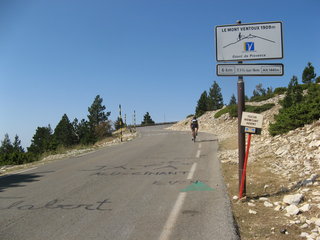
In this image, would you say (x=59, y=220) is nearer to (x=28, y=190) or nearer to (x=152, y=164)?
(x=28, y=190)

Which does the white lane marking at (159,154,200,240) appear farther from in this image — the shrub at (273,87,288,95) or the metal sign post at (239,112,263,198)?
the shrub at (273,87,288,95)

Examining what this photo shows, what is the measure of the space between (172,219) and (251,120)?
8.18ft

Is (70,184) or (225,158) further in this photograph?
(225,158)

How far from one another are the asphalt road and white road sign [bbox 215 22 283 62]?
2961mm

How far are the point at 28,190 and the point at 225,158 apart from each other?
6.90 meters

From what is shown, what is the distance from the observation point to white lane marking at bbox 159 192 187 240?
437 centimetres

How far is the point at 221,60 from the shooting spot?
243 inches

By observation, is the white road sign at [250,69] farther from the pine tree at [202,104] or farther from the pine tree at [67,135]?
the pine tree at [67,135]

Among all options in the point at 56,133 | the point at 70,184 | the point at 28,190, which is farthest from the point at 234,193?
the point at 56,133

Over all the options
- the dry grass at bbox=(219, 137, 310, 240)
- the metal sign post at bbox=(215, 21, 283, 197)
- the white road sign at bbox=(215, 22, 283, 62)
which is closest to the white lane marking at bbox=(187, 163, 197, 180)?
the dry grass at bbox=(219, 137, 310, 240)

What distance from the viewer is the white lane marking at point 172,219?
14.3ft

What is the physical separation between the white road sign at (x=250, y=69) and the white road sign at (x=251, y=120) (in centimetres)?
84

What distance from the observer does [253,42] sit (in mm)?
6094

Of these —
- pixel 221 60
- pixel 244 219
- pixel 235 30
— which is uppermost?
pixel 235 30
